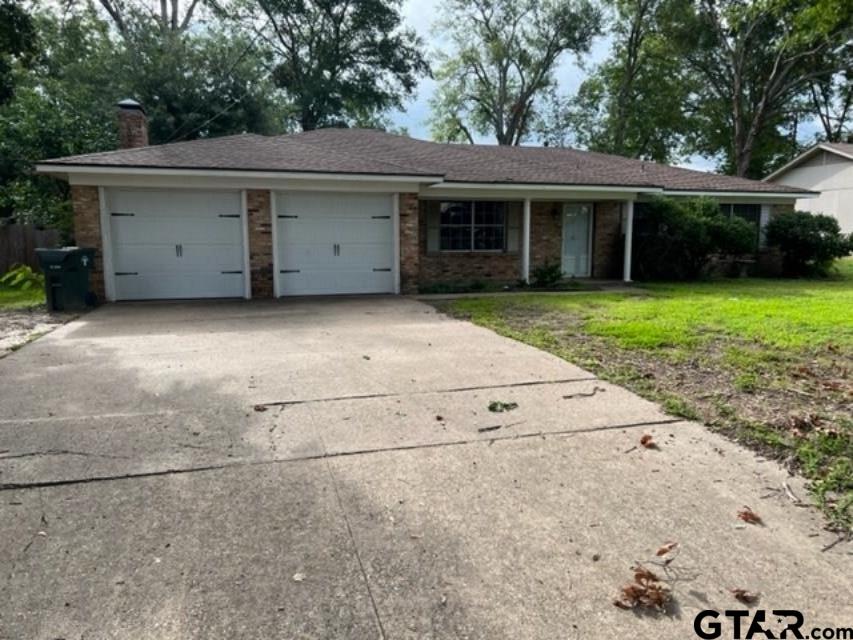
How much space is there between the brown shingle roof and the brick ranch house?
0.06 m

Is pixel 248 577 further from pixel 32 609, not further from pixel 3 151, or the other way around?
pixel 3 151

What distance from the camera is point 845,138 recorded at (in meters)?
38.7

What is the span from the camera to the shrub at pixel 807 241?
50.4ft

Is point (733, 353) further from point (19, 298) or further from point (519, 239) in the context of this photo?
point (19, 298)

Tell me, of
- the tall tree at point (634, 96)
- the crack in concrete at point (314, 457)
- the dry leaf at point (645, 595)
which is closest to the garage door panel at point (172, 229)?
the crack in concrete at point (314, 457)

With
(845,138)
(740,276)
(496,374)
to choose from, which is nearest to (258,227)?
(496,374)

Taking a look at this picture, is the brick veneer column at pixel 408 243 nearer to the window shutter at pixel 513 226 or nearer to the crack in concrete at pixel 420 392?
the window shutter at pixel 513 226

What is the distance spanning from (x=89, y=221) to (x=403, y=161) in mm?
6542

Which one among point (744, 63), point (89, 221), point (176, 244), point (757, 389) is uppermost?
point (744, 63)

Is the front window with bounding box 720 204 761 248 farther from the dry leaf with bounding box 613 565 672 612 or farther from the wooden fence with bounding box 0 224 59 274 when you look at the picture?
the wooden fence with bounding box 0 224 59 274

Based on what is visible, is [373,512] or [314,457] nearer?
[373,512]

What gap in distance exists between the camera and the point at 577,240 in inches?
622

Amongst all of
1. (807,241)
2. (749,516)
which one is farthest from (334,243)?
(807,241)

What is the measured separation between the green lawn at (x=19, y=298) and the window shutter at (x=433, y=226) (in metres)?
8.24
